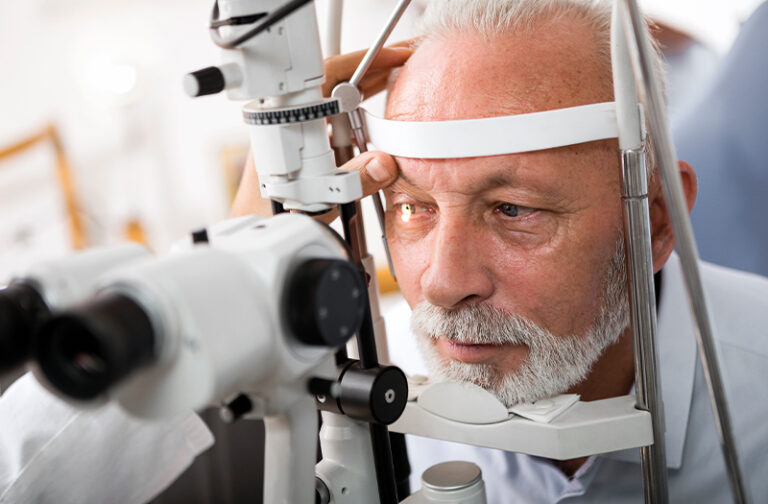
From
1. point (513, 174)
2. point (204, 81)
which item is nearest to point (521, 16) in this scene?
point (513, 174)

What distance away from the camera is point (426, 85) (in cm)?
101

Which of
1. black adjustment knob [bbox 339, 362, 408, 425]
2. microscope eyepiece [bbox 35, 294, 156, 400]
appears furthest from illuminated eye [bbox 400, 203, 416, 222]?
microscope eyepiece [bbox 35, 294, 156, 400]

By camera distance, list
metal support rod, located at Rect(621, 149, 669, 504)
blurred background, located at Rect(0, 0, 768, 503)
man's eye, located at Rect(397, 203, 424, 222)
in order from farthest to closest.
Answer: blurred background, located at Rect(0, 0, 768, 503) < man's eye, located at Rect(397, 203, 424, 222) < metal support rod, located at Rect(621, 149, 669, 504)

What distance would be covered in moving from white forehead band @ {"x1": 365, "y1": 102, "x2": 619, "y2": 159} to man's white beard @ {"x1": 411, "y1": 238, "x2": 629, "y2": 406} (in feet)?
0.62

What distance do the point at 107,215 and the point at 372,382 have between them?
99.7 inches

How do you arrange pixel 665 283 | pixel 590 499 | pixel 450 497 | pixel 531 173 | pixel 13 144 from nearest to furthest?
pixel 450 497, pixel 531 173, pixel 590 499, pixel 665 283, pixel 13 144

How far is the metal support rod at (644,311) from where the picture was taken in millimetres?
822

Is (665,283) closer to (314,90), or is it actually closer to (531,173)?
(531,173)

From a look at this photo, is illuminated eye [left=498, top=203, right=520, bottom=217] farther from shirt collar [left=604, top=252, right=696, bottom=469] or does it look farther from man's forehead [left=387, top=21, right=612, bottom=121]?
shirt collar [left=604, top=252, right=696, bottom=469]

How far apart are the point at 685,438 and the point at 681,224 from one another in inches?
20.8

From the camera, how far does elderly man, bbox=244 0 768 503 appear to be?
0.96m

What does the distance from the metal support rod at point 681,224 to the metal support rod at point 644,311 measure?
0.11 meters

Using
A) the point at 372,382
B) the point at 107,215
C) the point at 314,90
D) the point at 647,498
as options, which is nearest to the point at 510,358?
the point at 647,498

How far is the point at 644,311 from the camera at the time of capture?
85cm
